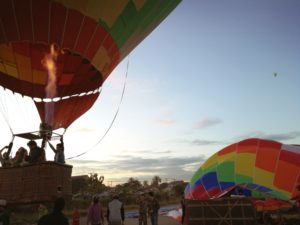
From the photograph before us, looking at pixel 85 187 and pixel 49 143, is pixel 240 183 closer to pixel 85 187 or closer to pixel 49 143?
pixel 49 143

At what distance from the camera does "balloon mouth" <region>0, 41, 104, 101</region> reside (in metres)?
10.7

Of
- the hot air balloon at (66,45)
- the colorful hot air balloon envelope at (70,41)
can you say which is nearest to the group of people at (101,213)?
the hot air balloon at (66,45)

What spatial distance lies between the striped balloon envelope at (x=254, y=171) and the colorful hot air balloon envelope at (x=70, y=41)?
5.82 metres

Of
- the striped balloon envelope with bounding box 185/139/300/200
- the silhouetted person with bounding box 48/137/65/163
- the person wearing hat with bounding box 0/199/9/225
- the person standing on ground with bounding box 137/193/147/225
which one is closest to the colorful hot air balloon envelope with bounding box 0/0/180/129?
the silhouetted person with bounding box 48/137/65/163

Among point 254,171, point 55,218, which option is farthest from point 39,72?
point 254,171

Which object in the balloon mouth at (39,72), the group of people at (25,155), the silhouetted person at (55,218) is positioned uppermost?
the balloon mouth at (39,72)

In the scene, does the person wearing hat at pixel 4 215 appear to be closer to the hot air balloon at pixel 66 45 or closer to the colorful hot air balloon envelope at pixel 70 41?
the hot air balloon at pixel 66 45

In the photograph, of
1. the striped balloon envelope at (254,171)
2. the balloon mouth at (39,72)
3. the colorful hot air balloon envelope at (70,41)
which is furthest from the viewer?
the striped balloon envelope at (254,171)

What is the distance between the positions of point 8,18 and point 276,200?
31.3ft

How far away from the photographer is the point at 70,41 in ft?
31.5

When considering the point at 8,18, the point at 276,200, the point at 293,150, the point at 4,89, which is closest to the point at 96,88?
the point at 4,89

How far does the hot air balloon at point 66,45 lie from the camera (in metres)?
9.15

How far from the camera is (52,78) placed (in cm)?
1123

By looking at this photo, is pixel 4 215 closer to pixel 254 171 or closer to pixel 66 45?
pixel 66 45
